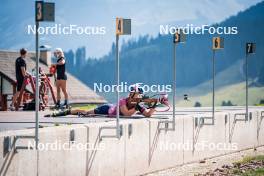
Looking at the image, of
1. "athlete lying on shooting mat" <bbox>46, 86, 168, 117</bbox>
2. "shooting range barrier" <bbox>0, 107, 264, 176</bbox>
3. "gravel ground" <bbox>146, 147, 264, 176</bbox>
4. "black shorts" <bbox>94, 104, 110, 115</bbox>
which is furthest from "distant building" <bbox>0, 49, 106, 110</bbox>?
"athlete lying on shooting mat" <bbox>46, 86, 168, 117</bbox>

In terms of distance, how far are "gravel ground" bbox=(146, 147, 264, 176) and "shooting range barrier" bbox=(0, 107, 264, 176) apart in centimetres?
15

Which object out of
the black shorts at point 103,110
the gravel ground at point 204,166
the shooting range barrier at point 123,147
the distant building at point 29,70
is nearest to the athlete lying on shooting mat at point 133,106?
the black shorts at point 103,110

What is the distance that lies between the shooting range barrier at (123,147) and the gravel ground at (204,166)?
5.8 inches

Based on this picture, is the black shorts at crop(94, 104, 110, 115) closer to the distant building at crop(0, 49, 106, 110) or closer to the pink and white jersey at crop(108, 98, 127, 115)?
the pink and white jersey at crop(108, 98, 127, 115)

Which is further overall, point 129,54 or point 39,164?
point 129,54

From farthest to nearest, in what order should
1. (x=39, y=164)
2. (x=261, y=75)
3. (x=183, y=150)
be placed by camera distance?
1. (x=261, y=75)
2. (x=183, y=150)
3. (x=39, y=164)

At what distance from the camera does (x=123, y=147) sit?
1359 cm

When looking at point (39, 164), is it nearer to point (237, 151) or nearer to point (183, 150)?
point (183, 150)

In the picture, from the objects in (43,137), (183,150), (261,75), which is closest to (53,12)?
(43,137)

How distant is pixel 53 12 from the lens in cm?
997

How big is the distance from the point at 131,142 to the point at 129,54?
133134 millimetres

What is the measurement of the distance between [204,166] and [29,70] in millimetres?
40207

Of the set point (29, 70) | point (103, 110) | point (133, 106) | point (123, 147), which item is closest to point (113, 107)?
point (103, 110)

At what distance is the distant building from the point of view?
49.5 meters
